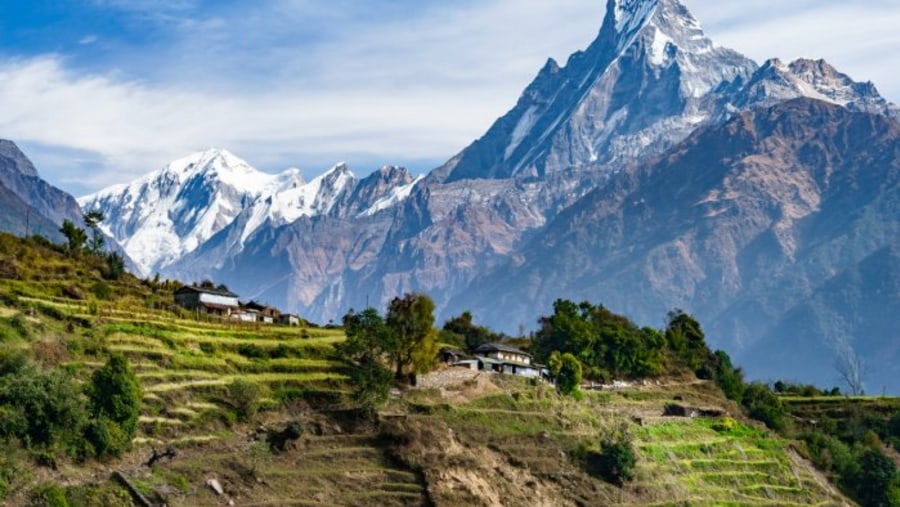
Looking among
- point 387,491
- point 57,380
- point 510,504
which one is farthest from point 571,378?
point 57,380

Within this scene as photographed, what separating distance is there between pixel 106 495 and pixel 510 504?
28274 mm

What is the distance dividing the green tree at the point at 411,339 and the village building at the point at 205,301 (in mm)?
22032

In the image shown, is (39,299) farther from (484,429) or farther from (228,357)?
(484,429)

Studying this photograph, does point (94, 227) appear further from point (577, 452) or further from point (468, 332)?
point (577, 452)

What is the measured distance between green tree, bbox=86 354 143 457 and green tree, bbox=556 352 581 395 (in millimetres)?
45587

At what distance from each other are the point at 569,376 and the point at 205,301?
34.5 meters

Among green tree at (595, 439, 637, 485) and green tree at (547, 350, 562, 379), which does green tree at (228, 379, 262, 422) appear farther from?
green tree at (547, 350, 562, 379)

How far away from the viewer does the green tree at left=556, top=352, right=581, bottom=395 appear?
358 feet

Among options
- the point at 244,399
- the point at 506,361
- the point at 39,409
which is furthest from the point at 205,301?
→ the point at 39,409

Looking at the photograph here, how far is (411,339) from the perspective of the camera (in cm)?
9494

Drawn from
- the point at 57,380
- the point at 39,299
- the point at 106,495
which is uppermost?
the point at 39,299

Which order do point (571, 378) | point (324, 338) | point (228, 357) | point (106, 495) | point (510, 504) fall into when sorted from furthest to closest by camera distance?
point (571, 378) < point (324, 338) < point (228, 357) < point (510, 504) < point (106, 495)

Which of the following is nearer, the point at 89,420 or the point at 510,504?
the point at 89,420

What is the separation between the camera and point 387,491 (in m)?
77.6
